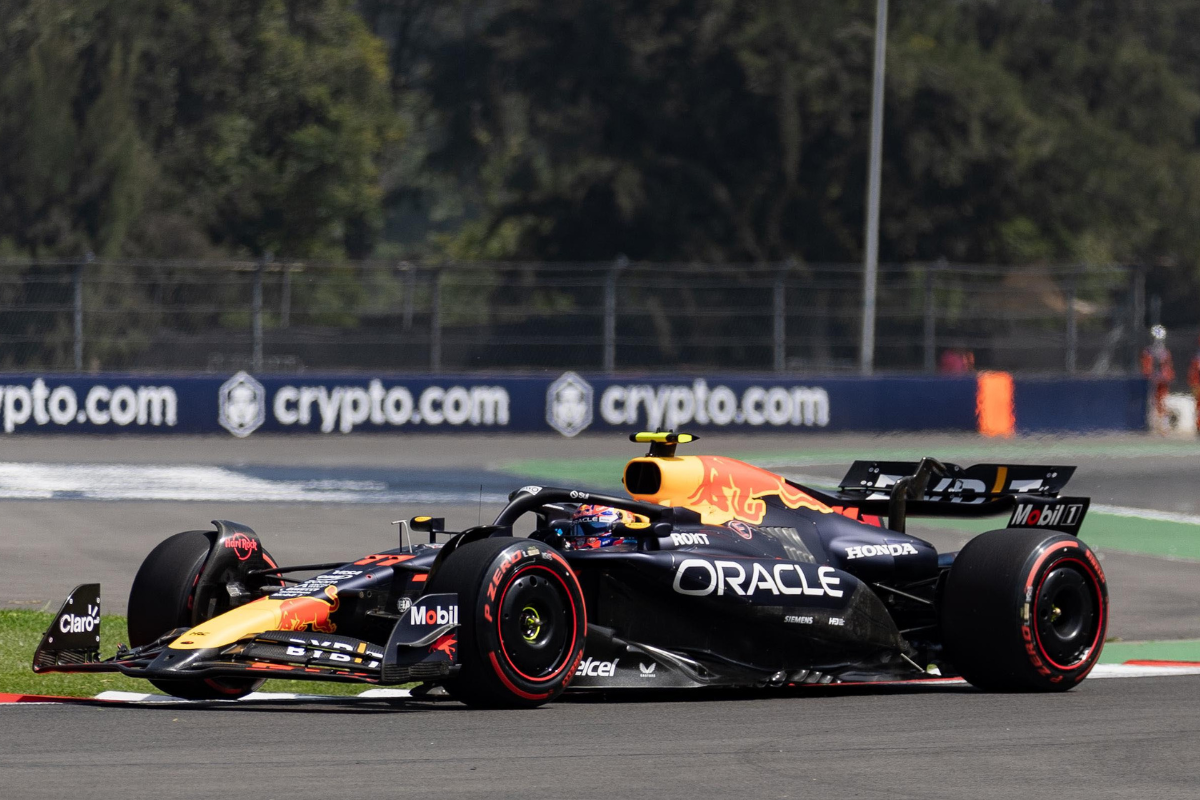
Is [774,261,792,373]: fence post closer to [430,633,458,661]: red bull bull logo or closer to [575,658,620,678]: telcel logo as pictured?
[575,658,620,678]: telcel logo

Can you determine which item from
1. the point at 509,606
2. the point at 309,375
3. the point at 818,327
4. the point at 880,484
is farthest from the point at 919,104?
the point at 509,606

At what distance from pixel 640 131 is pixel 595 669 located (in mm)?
37205

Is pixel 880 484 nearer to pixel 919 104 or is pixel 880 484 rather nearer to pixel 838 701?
pixel 838 701

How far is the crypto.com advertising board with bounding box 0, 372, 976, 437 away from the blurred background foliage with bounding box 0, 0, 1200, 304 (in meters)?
14.7

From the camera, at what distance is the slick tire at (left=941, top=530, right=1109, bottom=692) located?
796 cm

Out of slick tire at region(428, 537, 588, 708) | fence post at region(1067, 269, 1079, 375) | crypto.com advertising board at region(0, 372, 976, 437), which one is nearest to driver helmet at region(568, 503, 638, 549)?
slick tire at region(428, 537, 588, 708)

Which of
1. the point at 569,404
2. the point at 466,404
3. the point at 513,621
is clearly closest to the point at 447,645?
the point at 513,621

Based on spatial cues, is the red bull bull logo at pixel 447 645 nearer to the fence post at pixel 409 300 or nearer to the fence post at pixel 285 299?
the fence post at pixel 285 299

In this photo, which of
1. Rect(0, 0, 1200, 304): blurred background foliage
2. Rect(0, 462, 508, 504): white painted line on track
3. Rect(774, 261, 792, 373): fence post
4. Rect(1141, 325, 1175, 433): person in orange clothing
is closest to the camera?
Rect(0, 462, 508, 504): white painted line on track

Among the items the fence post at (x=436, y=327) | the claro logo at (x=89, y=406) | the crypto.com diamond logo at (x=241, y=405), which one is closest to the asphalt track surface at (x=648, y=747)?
the claro logo at (x=89, y=406)

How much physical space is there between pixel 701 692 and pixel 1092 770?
2350 millimetres

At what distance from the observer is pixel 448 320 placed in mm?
25938

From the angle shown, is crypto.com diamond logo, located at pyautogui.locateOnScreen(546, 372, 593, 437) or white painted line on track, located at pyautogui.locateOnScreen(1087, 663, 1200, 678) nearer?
white painted line on track, located at pyautogui.locateOnScreen(1087, 663, 1200, 678)

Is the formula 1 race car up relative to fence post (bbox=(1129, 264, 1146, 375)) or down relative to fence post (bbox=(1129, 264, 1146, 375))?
down
